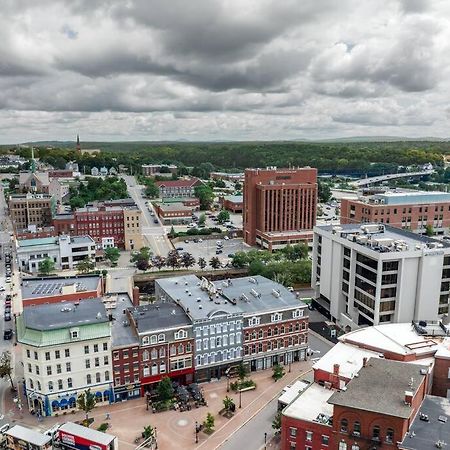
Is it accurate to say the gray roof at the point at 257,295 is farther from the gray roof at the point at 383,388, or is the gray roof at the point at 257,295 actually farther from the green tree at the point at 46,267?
the green tree at the point at 46,267

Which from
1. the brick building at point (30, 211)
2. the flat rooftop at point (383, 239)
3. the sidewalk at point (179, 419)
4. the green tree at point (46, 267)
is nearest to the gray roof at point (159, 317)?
the sidewalk at point (179, 419)

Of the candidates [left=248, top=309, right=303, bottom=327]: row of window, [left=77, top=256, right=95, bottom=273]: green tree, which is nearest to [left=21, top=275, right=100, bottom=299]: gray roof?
[left=248, top=309, right=303, bottom=327]: row of window

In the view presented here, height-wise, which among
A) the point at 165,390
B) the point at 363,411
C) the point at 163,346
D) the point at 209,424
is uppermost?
the point at 363,411

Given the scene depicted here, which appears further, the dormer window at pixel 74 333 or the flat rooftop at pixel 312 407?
the dormer window at pixel 74 333

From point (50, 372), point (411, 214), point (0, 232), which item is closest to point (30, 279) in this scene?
point (50, 372)

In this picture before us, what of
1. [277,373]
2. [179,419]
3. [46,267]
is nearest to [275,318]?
[277,373]

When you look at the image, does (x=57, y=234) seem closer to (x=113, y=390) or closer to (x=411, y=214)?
(x=113, y=390)

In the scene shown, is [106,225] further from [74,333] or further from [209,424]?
[209,424]
